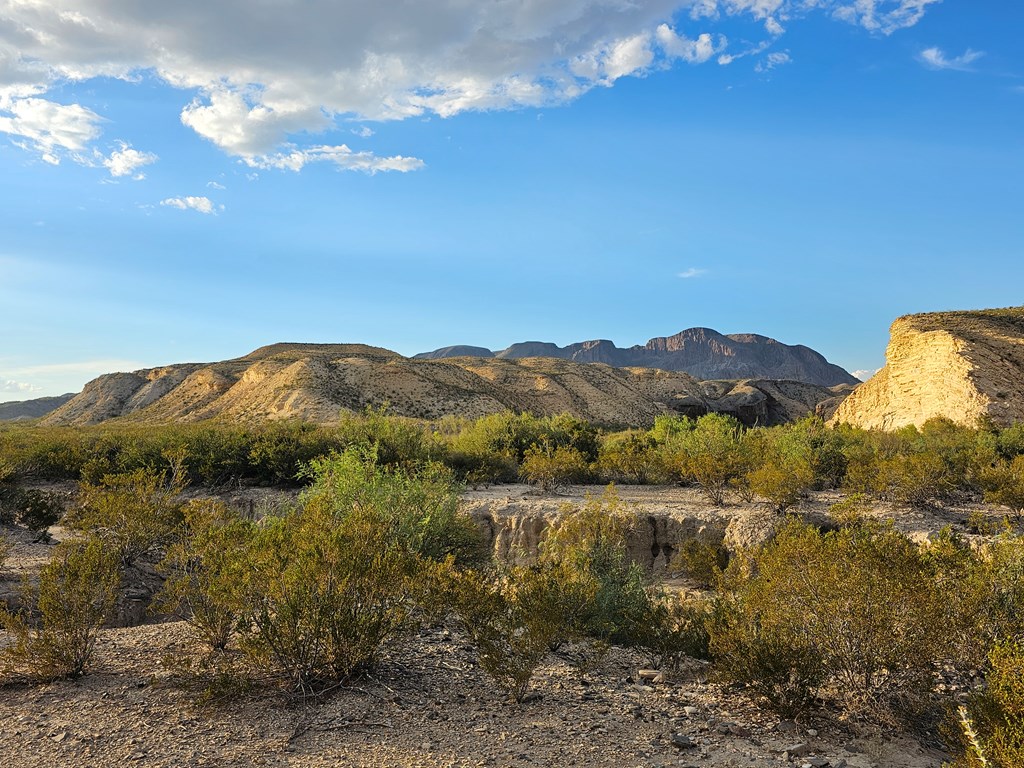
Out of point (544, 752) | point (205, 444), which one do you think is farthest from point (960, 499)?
point (205, 444)

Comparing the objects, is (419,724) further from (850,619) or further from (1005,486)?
Result: (1005,486)

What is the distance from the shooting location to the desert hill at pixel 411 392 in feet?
172

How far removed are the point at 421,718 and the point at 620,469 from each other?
12.8 metres

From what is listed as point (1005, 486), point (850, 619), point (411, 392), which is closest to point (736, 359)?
point (411, 392)

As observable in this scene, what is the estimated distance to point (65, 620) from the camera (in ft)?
17.9

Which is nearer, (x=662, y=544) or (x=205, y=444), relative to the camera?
(x=662, y=544)

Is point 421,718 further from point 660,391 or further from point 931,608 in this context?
point 660,391

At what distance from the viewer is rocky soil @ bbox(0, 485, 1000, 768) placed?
4336 millimetres

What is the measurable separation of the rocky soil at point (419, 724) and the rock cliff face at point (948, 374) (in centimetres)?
2638

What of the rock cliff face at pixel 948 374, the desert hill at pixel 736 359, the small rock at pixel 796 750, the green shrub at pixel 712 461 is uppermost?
the desert hill at pixel 736 359

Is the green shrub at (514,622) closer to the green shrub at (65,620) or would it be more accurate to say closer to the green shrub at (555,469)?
the green shrub at (65,620)

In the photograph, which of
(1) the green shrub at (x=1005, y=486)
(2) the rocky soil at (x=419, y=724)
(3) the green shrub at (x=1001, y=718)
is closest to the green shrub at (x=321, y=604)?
(2) the rocky soil at (x=419, y=724)

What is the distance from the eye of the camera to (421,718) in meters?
4.91

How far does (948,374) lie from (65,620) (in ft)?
108
